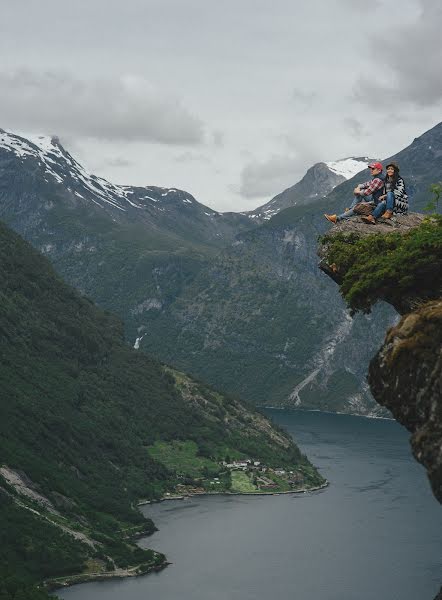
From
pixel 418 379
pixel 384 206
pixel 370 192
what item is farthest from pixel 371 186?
pixel 418 379

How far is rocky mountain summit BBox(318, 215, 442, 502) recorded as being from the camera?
966 inches

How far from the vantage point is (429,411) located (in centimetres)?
2462

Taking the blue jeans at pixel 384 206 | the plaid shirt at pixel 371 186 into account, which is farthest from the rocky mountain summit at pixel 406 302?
the plaid shirt at pixel 371 186

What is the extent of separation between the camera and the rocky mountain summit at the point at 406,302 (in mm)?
24547

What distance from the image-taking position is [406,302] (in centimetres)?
2970

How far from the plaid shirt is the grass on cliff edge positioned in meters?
3.04

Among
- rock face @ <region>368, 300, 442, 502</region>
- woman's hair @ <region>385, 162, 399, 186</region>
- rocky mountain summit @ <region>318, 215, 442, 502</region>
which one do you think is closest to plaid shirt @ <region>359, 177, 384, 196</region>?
woman's hair @ <region>385, 162, 399, 186</region>

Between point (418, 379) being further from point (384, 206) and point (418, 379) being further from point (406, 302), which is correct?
point (384, 206)

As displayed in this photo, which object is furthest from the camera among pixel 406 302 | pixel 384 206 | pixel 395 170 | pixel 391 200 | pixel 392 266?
pixel 384 206

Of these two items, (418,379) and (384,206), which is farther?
(384,206)

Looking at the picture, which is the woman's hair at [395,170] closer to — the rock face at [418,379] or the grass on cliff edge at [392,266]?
the grass on cliff edge at [392,266]

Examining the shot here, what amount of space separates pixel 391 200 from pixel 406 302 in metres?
6.63

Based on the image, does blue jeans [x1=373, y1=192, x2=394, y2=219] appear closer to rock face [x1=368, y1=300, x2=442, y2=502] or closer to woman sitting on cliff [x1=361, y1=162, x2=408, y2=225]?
woman sitting on cliff [x1=361, y1=162, x2=408, y2=225]

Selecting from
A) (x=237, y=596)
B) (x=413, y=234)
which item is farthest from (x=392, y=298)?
(x=237, y=596)
